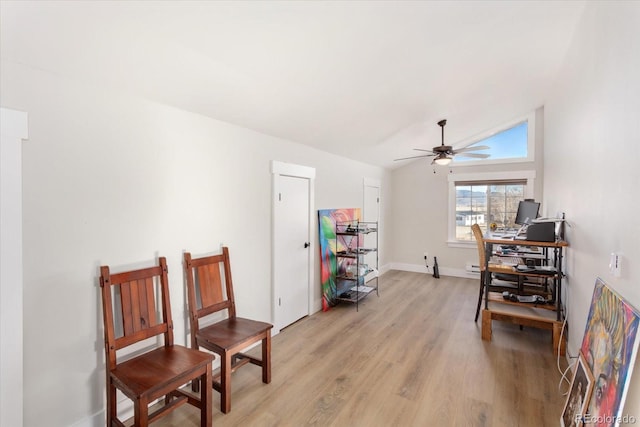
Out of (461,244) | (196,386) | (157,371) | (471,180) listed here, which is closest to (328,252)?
(196,386)

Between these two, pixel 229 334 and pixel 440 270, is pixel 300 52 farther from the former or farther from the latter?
pixel 440 270

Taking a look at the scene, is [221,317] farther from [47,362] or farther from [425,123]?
[425,123]

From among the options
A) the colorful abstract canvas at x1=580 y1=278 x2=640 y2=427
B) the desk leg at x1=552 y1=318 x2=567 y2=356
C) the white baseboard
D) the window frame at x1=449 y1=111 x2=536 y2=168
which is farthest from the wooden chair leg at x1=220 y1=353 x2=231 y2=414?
the window frame at x1=449 y1=111 x2=536 y2=168

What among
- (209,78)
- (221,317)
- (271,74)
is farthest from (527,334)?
(209,78)

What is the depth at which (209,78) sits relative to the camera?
84.2 inches

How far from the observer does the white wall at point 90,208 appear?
167 cm

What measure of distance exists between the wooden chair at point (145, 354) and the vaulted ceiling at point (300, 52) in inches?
48.7

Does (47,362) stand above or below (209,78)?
below

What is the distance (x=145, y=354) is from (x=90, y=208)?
100cm

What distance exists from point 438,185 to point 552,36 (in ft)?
12.2

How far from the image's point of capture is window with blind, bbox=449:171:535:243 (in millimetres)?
5672

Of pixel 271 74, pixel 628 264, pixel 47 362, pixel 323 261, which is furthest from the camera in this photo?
pixel 323 261

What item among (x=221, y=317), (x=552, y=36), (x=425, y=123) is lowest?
(x=221, y=317)

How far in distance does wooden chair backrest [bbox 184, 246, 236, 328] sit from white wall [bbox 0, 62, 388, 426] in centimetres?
10
